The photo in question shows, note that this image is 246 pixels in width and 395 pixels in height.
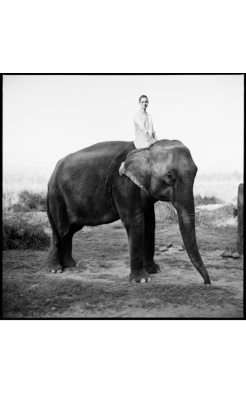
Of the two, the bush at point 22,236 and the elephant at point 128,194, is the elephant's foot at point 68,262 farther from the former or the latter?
the bush at point 22,236

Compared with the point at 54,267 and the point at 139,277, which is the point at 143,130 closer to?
the point at 139,277

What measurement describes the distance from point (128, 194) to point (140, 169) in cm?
31

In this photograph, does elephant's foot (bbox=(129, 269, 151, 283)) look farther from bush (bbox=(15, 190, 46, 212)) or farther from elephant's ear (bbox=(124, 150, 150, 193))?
bush (bbox=(15, 190, 46, 212))

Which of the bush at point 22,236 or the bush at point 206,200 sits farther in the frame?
the bush at point 206,200

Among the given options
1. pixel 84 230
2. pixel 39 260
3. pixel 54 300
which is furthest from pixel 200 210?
pixel 54 300

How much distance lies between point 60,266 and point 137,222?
3.82 feet

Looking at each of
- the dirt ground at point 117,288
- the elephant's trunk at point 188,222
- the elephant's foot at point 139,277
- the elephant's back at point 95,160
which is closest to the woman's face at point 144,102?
the elephant's back at point 95,160

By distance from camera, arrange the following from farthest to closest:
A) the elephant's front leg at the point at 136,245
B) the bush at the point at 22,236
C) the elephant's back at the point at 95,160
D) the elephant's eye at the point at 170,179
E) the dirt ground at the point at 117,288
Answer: the bush at the point at 22,236
the elephant's back at the point at 95,160
the elephant's front leg at the point at 136,245
the elephant's eye at the point at 170,179
the dirt ground at the point at 117,288

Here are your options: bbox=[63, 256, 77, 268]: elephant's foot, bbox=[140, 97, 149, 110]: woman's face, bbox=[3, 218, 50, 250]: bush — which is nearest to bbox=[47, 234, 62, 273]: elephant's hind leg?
bbox=[63, 256, 77, 268]: elephant's foot

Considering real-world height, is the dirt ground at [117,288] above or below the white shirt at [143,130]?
below

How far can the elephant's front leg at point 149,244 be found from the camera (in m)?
4.29

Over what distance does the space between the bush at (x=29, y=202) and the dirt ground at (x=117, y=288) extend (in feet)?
1.95

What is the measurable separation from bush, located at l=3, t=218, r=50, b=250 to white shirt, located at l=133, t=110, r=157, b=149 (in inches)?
78.5

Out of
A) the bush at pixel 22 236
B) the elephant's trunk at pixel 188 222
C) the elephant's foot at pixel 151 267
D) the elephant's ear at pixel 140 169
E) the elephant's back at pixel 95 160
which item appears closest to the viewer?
the elephant's trunk at pixel 188 222
